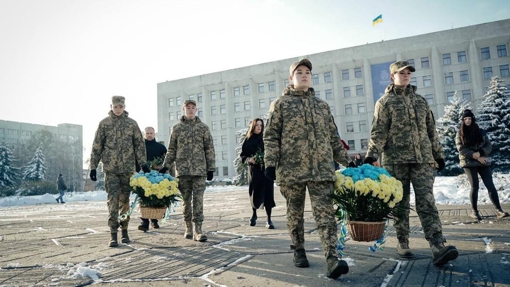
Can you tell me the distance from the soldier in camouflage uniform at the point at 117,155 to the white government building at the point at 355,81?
47463mm

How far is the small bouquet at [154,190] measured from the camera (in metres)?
5.08

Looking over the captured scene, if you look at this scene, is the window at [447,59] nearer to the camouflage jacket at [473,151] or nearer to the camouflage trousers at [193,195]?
the camouflage jacket at [473,151]

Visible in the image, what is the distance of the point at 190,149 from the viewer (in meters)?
5.81

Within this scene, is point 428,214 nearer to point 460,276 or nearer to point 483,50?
point 460,276

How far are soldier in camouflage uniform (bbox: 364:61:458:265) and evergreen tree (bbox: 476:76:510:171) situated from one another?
2653 centimetres

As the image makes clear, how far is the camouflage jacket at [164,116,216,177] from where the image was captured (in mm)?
5730

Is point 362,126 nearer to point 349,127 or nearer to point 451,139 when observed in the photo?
point 349,127

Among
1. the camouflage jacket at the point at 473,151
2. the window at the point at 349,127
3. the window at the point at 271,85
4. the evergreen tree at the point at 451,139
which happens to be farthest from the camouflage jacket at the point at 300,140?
the window at the point at 271,85

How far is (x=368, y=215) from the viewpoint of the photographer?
3195 mm

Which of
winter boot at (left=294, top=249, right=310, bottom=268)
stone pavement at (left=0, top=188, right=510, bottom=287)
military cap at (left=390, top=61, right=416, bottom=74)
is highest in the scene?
military cap at (left=390, top=61, right=416, bottom=74)

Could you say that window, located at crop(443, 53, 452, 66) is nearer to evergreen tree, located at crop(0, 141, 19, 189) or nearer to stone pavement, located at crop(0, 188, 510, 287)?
stone pavement, located at crop(0, 188, 510, 287)

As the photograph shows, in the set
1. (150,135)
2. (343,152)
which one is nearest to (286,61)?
(150,135)

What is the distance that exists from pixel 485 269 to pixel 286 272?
6.15 ft

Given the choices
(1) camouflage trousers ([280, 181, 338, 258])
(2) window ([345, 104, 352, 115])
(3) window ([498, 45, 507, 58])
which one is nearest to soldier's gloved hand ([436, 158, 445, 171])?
(1) camouflage trousers ([280, 181, 338, 258])
